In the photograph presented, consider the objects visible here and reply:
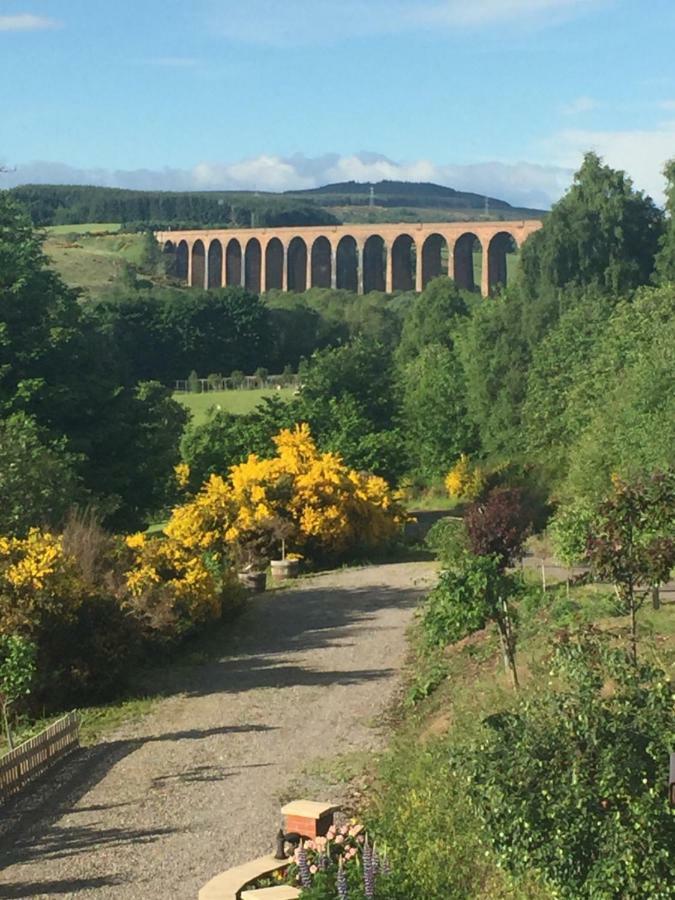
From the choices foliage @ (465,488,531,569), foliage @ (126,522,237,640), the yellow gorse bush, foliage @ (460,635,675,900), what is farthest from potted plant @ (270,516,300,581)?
foliage @ (460,635,675,900)

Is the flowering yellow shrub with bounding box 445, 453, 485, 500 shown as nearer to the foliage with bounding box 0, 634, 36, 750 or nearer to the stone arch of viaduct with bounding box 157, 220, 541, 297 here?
the foliage with bounding box 0, 634, 36, 750

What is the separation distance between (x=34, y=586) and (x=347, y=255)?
113182 millimetres

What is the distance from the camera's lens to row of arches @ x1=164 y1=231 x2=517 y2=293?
111625 millimetres

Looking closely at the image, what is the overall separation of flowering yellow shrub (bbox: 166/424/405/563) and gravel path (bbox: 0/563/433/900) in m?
5.12

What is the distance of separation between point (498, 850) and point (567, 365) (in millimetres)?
37011

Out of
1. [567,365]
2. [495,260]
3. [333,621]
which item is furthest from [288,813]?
[495,260]

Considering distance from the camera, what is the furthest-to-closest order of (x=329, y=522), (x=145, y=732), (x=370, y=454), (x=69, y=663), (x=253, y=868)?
1. (x=370, y=454)
2. (x=329, y=522)
3. (x=69, y=663)
4. (x=145, y=732)
5. (x=253, y=868)

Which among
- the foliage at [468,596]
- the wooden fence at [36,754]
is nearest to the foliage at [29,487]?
the wooden fence at [36,754]

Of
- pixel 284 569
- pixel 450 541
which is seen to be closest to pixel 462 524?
pixel 450 541

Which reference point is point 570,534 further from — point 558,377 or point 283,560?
point 558,377

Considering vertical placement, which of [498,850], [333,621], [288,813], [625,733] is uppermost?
[625,733]

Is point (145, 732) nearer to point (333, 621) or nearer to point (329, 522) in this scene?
point (333, 621)

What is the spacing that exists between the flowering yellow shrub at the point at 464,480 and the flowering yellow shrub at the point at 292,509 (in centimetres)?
1224

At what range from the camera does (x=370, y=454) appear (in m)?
37.8
